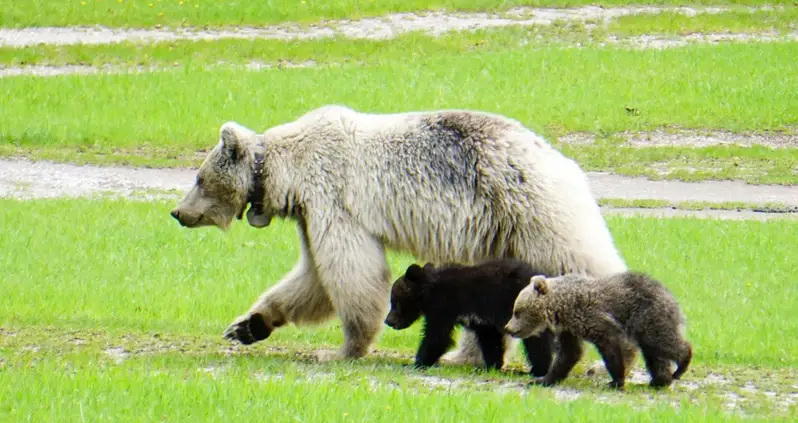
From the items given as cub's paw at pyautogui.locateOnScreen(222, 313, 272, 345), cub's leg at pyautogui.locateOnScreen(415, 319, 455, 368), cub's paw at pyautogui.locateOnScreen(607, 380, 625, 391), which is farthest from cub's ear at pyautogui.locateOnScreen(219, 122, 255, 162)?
cub's paw at pyautogui.locateOnScreen(607, 380, 625, 391)

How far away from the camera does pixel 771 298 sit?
12422 millimetres

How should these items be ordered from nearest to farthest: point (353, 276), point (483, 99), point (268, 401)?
point (268, 401)
point (353, 276)
point (483, 99)

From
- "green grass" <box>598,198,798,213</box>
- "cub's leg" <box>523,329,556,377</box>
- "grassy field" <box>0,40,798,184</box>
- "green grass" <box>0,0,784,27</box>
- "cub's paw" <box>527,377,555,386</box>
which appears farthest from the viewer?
"green grass" <box>0,0,784,27</box>

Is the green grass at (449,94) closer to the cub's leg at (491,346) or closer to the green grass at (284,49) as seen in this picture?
the green grass at (284,49)

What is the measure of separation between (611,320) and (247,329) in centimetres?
322

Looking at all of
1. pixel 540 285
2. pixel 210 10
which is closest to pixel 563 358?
pixel 540 285

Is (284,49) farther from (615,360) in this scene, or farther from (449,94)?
(615,360)

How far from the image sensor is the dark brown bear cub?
9438mm

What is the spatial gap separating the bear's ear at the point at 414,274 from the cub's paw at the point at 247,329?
146cm

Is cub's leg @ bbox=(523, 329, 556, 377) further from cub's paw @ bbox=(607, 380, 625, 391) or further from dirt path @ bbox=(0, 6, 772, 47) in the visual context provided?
dirt path @ bbox=(0, 6, 772, 47)

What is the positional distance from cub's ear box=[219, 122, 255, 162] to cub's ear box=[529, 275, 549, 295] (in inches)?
114

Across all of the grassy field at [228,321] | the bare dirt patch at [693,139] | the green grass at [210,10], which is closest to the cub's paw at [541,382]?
the grassy field at [228,321]

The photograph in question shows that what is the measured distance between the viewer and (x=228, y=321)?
1175cm

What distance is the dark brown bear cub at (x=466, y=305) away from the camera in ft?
31.0
